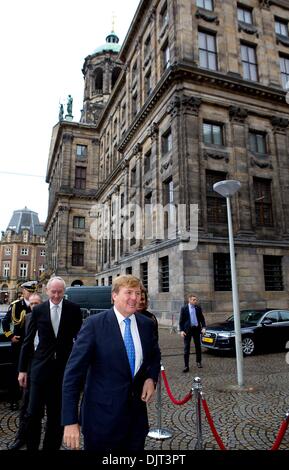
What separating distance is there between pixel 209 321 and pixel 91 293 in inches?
344

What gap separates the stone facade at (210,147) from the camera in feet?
64.3

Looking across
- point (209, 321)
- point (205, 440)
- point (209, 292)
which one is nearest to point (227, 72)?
point (209, 292)

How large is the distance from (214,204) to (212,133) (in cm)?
507

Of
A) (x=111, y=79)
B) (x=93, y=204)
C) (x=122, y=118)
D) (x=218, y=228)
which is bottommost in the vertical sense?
(x=218, y=228)

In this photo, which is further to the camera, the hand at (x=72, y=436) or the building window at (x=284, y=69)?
the building window at (x=284, y=69)

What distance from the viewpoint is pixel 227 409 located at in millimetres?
5711

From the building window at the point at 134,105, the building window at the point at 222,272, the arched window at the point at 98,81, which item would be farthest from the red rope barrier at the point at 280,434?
the arched window at the point at 98,81

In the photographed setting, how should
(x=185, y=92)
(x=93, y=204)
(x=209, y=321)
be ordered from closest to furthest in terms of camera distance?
1. (x=209, y=321)
2. (x=185, y=92)
3. (x=93, y=204)

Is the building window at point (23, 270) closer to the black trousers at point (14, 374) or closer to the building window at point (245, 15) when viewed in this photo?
the building window at point (245, 15)

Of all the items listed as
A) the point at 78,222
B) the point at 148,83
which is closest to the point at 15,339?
the point at 148,83

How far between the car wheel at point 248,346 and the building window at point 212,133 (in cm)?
1410

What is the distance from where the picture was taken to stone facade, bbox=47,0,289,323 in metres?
19.6

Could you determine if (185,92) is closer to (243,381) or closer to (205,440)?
(243,381)
